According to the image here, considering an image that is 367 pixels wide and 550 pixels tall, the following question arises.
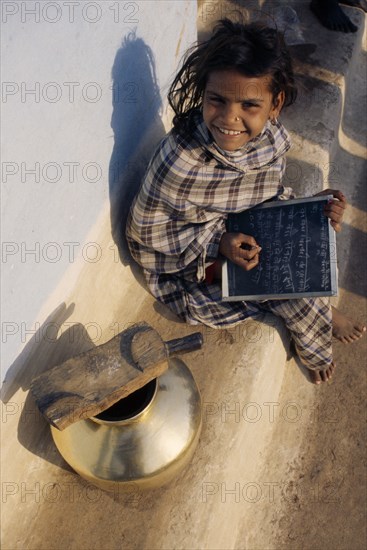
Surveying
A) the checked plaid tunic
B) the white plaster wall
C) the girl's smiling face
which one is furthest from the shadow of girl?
the girl's smiling face

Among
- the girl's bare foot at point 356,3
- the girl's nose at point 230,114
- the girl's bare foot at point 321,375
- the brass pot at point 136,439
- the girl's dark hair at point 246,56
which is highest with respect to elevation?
the girl's bare foot at point 356,3

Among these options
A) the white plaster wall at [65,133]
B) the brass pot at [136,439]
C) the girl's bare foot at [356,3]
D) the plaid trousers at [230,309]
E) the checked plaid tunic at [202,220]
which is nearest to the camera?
the white plaster wall at [65,133]

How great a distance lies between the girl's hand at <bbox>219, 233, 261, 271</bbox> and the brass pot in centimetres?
53

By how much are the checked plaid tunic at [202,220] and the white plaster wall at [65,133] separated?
0.62ft

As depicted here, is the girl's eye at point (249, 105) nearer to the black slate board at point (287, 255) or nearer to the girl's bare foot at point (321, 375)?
the black slate board at point (287, 255)

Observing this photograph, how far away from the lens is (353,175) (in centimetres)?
298

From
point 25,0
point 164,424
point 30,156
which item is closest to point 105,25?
point 25,0

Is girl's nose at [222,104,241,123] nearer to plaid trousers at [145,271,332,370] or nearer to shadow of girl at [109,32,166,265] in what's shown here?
shadow of girl at [109,32,166,265]

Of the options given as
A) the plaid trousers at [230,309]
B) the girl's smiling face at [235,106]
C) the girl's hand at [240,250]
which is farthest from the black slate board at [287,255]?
the girl's smiling face at [235,106]

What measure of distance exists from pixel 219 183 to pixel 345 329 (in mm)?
975

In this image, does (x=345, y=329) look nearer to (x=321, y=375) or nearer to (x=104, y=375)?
(x=321, y=375)

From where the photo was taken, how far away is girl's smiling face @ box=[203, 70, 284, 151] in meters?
1.56

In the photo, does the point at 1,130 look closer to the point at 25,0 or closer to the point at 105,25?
the point at 25,0

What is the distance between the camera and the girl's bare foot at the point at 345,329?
235 cm
